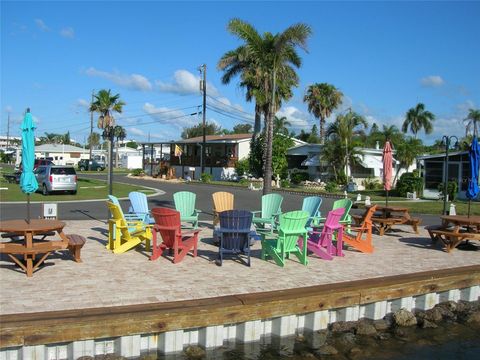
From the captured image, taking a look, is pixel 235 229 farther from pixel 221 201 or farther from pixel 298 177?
pixel 298 177

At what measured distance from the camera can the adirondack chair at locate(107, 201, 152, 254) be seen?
10133 mm

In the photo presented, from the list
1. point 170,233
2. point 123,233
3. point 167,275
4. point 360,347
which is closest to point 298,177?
point 123,233

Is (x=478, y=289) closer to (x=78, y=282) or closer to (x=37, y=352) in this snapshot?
(x=78, y=282)

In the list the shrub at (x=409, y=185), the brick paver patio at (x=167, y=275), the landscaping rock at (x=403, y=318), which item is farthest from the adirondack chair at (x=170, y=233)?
the shrub at (x=409, y=185)

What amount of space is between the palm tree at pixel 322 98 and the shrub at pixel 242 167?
1164 cm

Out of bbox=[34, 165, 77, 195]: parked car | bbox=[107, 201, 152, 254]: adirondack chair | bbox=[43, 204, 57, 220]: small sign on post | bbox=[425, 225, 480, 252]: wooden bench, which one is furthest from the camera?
bbox=[34, 165, 77, 195]: parked car

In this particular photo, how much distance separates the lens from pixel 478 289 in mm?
9531

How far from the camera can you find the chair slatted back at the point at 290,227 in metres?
9.24

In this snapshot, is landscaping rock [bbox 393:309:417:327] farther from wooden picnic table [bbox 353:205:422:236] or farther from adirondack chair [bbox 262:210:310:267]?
wooden picnic table [bbox 353:205:422:236]

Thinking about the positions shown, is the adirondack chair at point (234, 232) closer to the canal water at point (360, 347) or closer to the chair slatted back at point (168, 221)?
the chair slatted back at point (168, 221)

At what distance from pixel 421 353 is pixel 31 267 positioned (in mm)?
5977

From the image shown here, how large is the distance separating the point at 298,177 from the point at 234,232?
33449mm

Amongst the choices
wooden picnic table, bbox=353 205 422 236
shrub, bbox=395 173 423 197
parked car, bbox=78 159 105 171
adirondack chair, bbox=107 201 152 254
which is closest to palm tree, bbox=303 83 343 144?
shrub, bbox=395 173 423 197

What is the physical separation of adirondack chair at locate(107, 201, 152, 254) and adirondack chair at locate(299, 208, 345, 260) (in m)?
3.39
